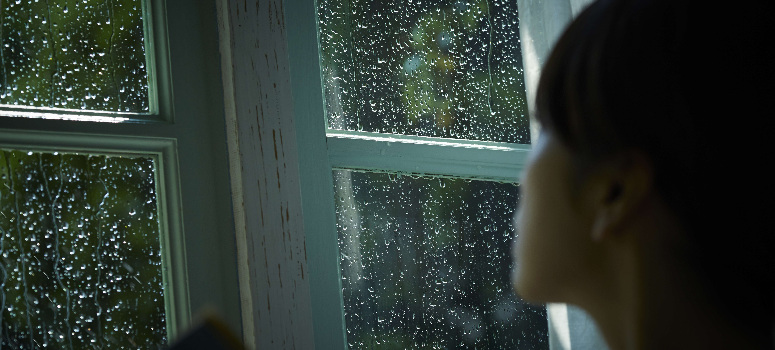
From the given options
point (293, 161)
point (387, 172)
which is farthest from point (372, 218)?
point (293, 161)

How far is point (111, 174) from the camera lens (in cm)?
116

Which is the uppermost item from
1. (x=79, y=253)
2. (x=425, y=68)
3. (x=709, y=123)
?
(x=709, y=123)

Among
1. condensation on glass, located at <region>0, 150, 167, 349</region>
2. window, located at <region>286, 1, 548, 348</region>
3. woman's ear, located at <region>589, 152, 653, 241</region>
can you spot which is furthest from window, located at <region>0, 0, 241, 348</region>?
woman's ear, located at <region>589, 152, 653, 241</region>

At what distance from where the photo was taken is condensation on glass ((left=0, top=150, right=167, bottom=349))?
41.9 inches

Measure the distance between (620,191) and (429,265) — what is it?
0.70 m

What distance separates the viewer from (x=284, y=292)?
1184mm

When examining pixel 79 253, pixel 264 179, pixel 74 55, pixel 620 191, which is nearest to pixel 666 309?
pixel 620 191

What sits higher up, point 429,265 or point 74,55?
point 74,55

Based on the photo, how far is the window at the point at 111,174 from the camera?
1.08 m

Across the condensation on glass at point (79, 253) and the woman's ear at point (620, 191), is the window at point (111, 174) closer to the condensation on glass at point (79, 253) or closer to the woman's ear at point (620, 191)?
the condensation on glass at point (79, 253)

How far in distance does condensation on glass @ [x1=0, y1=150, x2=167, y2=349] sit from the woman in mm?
715

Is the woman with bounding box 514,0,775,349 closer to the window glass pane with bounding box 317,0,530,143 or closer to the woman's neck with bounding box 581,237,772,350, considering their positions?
the woman's neck with bounding box 581,237,772,350

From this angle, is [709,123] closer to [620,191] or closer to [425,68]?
[620,191]

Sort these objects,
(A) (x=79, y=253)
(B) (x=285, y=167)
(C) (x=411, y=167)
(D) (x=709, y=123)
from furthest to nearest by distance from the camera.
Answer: (C) (x=411, y=167) → (B) (x=285, y=167) → (A) (x=79, y=253) → (D) (x=709, y=123)
